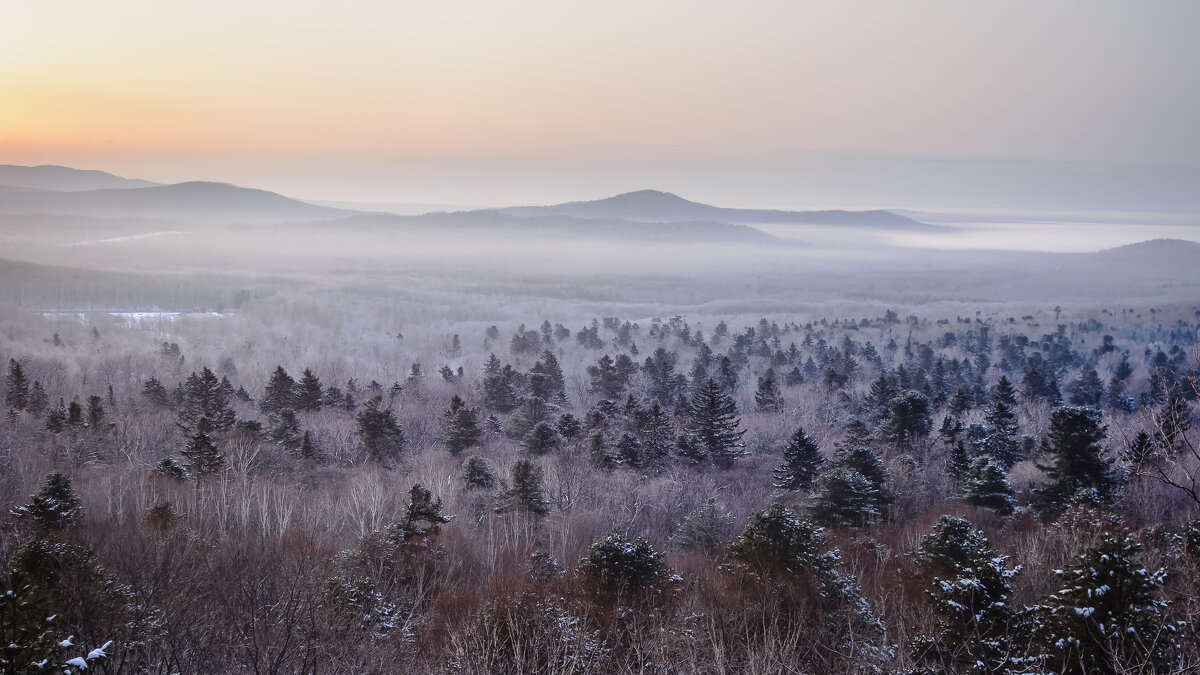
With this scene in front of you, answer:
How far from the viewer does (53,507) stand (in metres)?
18.7

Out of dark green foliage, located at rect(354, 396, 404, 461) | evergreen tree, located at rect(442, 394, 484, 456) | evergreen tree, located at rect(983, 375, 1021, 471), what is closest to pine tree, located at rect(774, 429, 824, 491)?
evergreen tree, located at rect(983, 375, 1021, 471)

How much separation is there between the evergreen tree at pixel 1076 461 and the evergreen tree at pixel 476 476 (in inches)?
998

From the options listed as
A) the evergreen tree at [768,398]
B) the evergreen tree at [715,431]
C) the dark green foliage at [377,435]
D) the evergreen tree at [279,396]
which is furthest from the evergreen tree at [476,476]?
the evergreen tree at [768,398]

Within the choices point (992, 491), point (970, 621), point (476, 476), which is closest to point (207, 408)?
point (476, 476)

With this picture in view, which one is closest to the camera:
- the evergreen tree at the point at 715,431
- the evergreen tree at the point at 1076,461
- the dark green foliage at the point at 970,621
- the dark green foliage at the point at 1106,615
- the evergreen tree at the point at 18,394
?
the dark green foliage at the point at 1106,615

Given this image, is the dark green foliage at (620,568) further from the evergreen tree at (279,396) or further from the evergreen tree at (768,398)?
the evergreen tree at (768,398)

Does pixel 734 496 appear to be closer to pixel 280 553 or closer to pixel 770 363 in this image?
pixel 280 553

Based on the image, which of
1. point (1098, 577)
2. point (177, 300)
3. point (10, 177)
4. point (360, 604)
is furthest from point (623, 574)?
point (10, 177)

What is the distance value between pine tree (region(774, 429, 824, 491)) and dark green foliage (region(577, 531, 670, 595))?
21947mm

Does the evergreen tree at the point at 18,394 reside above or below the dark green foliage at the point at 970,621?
below

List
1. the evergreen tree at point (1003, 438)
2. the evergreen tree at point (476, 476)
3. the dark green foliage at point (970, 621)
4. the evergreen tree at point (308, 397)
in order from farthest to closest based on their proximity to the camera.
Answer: the evergreen tree at point (308, 397)
the evergreen tree at point (1003, 438)
the evergreen tree at point (476, 476)
the dark green foliage at point (970, 621)

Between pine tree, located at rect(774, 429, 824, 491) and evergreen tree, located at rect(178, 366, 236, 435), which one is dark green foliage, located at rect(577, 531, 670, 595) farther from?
evergreen tree, located at rect(178, 366, 236, 435)

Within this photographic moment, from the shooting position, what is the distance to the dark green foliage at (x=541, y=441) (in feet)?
149

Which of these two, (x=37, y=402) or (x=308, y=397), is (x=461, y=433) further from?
(x=37, y=402)
